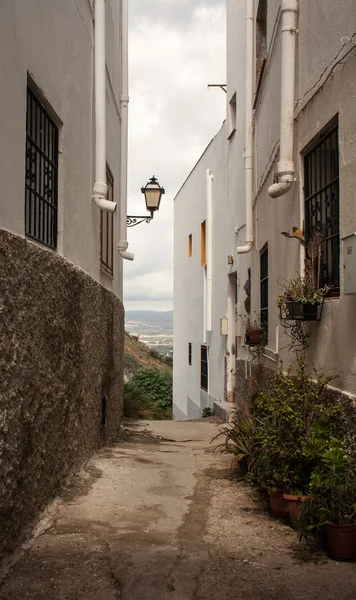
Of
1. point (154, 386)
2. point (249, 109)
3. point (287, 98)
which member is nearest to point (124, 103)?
point (249, 109)

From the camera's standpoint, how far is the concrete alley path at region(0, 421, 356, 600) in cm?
356

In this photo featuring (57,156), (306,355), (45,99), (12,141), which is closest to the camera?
(12,141)

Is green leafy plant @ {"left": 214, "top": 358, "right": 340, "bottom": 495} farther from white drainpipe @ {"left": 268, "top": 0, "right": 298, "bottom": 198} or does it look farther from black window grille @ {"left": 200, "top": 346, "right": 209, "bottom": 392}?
black window grille @ {"left": 200, "top": 346, "right": 209, "bottom": 392}

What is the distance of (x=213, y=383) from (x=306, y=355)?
9.39 metres

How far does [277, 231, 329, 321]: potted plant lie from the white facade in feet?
0.31

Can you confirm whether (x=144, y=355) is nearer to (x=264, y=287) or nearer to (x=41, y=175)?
(x=264, y=287)

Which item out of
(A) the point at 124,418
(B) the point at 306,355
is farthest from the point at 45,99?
(A) the point at 124,418

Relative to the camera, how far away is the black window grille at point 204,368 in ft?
55.6

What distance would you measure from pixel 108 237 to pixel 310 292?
14.6ft

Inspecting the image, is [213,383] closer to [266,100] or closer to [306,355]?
[266,100]

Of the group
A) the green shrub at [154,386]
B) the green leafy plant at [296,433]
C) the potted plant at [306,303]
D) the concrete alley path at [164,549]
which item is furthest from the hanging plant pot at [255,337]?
the green shrub at [154,386]

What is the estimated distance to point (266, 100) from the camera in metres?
8.82

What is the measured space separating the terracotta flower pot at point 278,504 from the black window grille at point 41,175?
8.51 ft

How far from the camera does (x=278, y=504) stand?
16.3 ft
